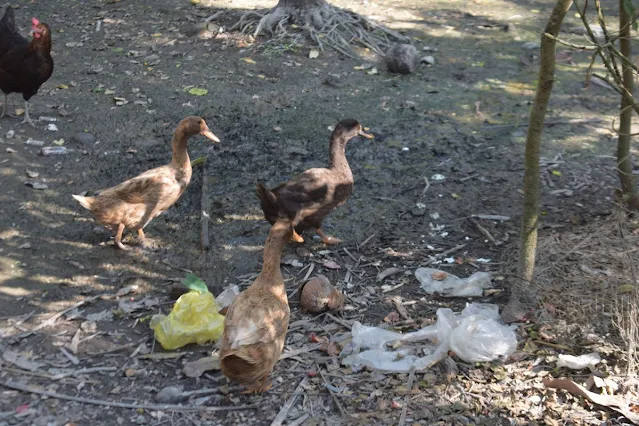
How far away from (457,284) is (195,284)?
1879mm

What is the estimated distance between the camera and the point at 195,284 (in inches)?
185

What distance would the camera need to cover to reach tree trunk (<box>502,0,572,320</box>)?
4.05 metres

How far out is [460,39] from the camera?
9.46 meters

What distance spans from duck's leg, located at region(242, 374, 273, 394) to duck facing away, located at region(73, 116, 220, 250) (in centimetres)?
195

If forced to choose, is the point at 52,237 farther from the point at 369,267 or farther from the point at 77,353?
the point at 369,267

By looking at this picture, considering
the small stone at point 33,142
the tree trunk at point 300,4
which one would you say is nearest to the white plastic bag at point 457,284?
the small stone at point 33,142

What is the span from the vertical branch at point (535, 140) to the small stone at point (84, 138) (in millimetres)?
4443

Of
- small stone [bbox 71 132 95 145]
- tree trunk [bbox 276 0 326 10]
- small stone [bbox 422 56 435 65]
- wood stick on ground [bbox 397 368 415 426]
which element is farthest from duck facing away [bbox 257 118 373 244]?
tree trunk [bbox 276 0 326 10]

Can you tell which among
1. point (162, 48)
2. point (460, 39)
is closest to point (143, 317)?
point (162, 48)

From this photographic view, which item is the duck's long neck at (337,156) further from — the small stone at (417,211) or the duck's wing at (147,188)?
the duck's wing at (147,188)

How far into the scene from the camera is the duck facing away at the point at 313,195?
17.5 ft

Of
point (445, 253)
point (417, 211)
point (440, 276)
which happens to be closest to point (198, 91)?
point (417, 211)

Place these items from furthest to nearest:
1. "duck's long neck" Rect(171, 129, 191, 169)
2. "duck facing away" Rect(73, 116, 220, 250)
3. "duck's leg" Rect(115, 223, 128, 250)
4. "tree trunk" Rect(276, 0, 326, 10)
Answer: "tree trunk" Rect(276, 0, 326, 10) < "duck's long neck" Rect(171, 129, 191, 169) < "duck's leg" Rect(115, 223, 128, 250) < "duck facing away" Rect(73, 116, 220, 250)

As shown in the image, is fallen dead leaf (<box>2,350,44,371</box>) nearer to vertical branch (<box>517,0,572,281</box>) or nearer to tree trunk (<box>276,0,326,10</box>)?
vertical branch (<box>517,0,572,281</box>)
